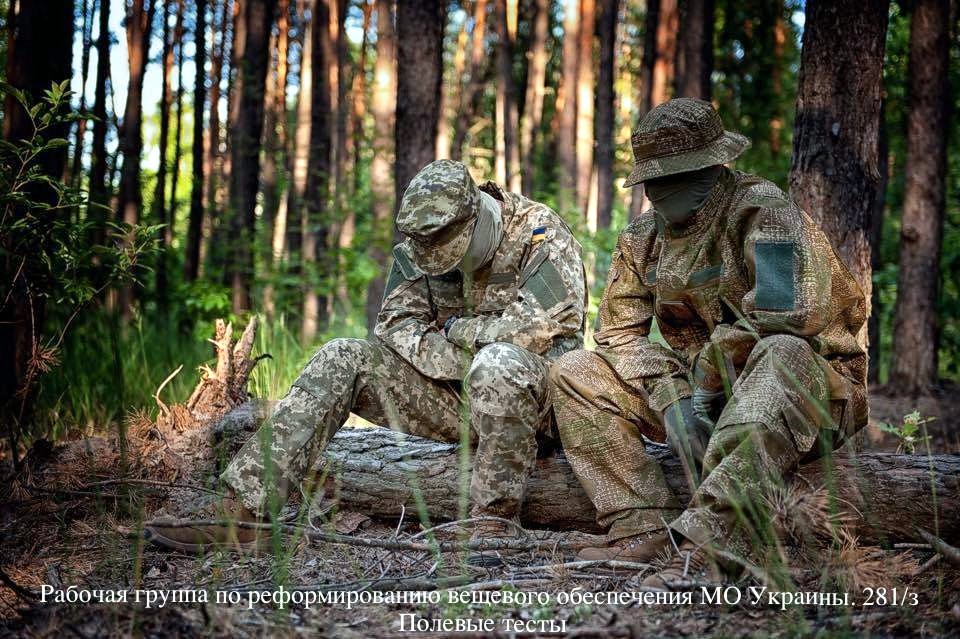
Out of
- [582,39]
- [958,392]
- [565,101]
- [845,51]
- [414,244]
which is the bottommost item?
[958,392]

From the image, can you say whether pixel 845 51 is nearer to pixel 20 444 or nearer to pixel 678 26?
pixel 20 444

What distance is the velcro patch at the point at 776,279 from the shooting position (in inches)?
114

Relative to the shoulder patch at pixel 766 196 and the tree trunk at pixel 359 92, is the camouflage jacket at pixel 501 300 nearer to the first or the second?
the shoulder patch at pixel 766 196

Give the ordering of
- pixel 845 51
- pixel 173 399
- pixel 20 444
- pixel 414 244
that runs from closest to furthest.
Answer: pixel 414 244
pixel 845 51
pixel 20 444
pixel 173 399

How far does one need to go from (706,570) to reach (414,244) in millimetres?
1728

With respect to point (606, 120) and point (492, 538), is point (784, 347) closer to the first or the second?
point (492, 538)

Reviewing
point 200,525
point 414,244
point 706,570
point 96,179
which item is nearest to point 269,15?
point 96,179

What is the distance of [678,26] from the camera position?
14.9 metres

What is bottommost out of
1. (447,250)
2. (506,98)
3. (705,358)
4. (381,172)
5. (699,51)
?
(705,358)

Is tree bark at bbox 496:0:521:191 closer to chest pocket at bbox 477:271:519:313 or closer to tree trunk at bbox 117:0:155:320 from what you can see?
tree trunk at bbox 117:0:155:320

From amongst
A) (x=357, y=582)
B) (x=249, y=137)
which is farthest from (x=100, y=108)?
(x=357, y=582)

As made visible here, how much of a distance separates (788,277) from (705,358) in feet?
1.34

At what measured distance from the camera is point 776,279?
2904 millimetres

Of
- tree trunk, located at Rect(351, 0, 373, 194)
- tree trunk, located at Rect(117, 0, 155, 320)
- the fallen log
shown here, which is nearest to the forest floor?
the fallen log
